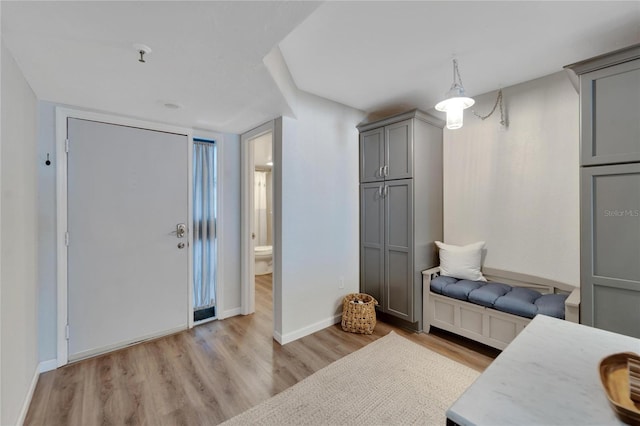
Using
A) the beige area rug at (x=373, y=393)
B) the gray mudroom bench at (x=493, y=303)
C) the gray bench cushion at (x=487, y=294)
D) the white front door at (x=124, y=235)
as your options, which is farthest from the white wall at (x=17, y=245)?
the gray bench cushion at (x=487, y=294)

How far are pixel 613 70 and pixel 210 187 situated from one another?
3.43m

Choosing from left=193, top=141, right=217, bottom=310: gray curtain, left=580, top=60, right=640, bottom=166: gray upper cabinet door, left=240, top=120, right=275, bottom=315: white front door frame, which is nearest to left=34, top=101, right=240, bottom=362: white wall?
left=193, top=141, right=217, bottom=310: gray curtain

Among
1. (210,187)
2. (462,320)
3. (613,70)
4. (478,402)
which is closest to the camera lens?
(478,402)

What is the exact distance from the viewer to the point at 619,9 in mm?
1605

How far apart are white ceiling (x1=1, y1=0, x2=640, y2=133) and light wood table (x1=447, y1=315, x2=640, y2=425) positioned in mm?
1566

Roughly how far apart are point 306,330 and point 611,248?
2.41 m

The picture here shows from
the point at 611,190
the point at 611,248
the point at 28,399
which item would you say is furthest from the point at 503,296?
the point at 28,399

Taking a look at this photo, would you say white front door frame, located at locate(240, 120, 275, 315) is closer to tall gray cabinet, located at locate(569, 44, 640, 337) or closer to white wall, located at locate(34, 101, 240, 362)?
white wall, located at locate(34, 101, 240, 362)

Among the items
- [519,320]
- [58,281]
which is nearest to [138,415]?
[58,281]

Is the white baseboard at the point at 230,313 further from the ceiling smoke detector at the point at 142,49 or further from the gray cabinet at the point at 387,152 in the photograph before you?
the ceiling smoke detector at the point at 142,49

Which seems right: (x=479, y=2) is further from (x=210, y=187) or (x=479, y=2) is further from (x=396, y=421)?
(x=210, y=187)

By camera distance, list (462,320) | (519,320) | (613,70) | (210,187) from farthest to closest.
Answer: (210,187)
(462,320)
(519,320)
(613,70)

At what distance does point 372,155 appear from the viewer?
3102 millimetres

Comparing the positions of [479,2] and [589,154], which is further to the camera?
[589,154]
